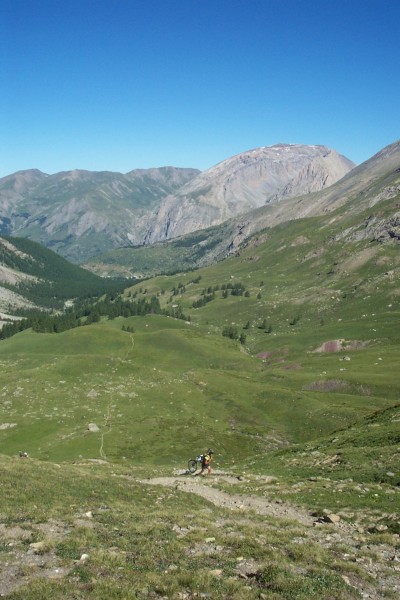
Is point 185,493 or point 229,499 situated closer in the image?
point 229,499

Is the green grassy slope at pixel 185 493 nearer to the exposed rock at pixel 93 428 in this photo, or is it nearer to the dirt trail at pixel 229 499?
the dirt trail at pixel 229 499

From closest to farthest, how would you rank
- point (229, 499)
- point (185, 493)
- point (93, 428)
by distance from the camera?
point (229, 499) → point (185, 493) → point (93, 428)

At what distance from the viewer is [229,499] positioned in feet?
130

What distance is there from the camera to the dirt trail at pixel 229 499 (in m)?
33.7

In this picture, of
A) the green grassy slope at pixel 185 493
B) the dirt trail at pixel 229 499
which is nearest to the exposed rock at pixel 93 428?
the green grassy slope at pixel 185 493

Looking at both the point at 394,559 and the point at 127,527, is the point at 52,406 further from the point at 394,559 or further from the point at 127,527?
the point at 394,559

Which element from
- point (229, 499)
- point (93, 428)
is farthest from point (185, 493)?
point (93, 428)

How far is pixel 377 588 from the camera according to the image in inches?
804

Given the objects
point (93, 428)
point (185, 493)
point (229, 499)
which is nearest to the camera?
point (229, 499)

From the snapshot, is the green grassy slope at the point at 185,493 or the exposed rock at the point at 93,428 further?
the exposed rock at the point at 93,428

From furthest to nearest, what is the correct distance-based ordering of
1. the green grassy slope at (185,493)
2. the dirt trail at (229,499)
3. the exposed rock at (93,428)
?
1. the exposed rock at (93,428)
2. the dirt trail at (229,499)
3. the green grassy slope at (185,493)

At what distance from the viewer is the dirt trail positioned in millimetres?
33719

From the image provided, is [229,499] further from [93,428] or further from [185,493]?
[93,428]

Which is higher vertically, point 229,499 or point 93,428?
point 229,499
